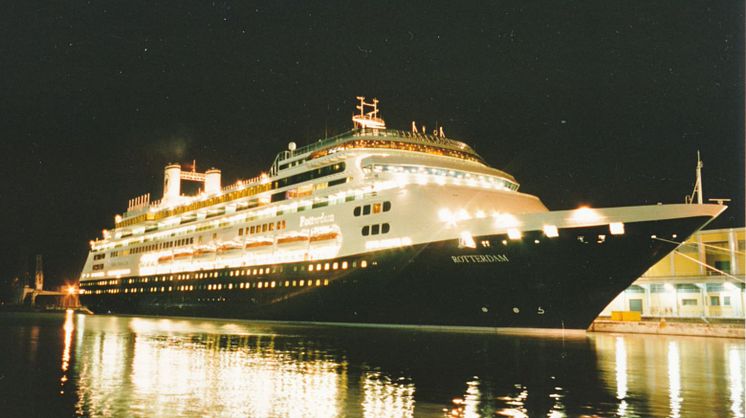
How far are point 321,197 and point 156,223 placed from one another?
27.7m

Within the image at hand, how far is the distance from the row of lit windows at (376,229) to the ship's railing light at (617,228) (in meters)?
10.8

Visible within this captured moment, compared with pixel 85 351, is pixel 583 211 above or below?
above

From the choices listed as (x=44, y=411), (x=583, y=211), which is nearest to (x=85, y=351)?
(x=44, y=411)

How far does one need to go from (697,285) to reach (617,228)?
53.1 ft

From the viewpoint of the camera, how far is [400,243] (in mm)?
29281

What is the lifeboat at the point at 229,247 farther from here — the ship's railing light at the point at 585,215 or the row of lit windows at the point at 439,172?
the ship's railing light at the point at 585,215

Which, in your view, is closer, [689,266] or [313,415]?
[313,415]

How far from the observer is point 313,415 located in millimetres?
9336

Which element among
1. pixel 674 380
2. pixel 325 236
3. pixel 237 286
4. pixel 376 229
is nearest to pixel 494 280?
pixel 376 229

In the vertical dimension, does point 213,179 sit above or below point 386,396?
above

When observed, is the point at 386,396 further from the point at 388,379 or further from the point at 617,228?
the point at 617,228

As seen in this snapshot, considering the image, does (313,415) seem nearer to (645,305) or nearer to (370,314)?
(370,314)

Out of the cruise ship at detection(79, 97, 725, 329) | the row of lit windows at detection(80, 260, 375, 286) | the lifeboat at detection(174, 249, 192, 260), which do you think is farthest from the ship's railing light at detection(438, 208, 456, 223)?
the lifeboat at detection(174, 249, 192, 260)

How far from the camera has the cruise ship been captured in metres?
24.4
